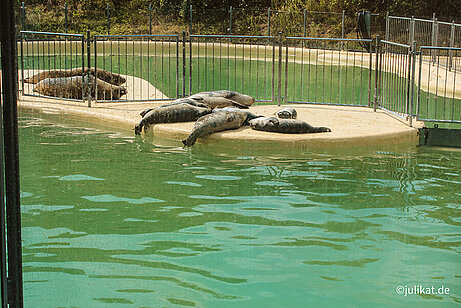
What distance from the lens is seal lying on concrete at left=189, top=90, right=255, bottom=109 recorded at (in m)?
11.5

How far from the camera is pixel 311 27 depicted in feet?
98.5

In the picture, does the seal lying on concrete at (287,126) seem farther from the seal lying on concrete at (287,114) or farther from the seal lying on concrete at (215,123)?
the seal lying on concrete at (287,114)

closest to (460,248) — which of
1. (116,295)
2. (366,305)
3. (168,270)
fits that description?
(366,305)

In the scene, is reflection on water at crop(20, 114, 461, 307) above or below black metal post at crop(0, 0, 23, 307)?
below

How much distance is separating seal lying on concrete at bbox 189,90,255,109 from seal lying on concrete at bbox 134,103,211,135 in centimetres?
81

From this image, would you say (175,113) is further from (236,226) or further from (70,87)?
(236,226)

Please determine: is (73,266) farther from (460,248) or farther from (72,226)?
(460,248)

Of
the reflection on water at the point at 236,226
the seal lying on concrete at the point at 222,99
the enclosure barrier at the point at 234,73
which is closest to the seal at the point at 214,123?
the reflection on water at the point at 236,226

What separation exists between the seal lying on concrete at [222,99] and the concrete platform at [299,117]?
0.38m

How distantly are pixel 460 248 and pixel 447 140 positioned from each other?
4.79m

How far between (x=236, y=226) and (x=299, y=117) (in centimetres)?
503

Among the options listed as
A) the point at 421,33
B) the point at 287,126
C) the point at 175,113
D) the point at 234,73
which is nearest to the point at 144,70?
the point at 234,73

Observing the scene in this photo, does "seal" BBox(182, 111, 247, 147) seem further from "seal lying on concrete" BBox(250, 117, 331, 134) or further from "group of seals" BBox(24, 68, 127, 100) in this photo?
"group of seals" BBox(24, 68, 127, 100)

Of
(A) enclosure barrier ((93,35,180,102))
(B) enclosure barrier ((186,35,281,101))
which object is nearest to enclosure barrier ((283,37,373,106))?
(B) enclosure barrier ((186,35,281,101))
